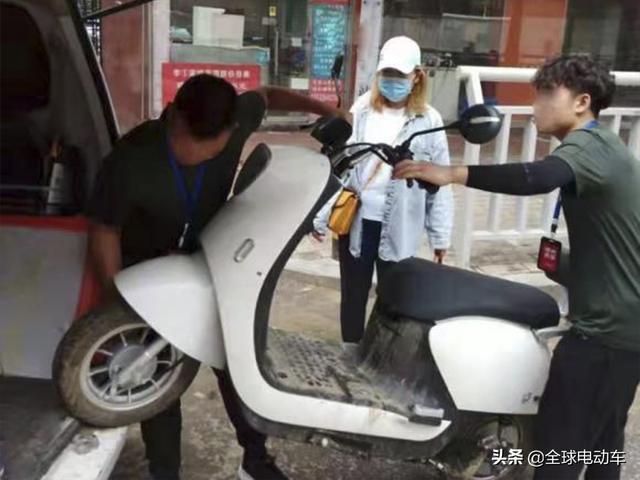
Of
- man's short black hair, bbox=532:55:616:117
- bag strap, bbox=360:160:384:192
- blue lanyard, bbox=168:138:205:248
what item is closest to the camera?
man's short black hair, bbox=532:55:616:117

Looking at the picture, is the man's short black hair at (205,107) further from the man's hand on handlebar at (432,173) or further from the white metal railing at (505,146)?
the white metal railing at (505,146)

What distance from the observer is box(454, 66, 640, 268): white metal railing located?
532cm

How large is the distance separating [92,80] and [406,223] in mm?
1537

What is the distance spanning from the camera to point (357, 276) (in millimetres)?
3850

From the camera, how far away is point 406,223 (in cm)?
366

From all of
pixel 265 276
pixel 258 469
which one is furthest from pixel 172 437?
pixel 265 276

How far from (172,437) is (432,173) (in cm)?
134

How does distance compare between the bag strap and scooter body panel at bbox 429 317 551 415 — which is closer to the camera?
scooter body panel at bbox 429 317 551 415

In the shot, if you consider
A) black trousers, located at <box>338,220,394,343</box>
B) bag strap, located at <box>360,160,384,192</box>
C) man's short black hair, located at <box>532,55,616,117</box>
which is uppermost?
man's short black hair, located at <box>532,55,616,117</box>

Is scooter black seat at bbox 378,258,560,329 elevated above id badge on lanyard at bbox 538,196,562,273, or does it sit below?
below

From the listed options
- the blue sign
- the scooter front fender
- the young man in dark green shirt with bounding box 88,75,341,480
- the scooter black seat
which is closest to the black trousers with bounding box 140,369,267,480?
the young man in dark green shirt with bounding box 88,75,341,480

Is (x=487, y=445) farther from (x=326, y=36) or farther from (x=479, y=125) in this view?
(x=326, y=36)

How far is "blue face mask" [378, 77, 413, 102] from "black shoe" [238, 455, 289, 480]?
66.1 inches

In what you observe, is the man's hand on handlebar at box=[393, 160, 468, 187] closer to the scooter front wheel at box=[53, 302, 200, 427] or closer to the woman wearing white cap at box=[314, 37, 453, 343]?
the scooter front wheel at box=[53, 302, 200, 427]
